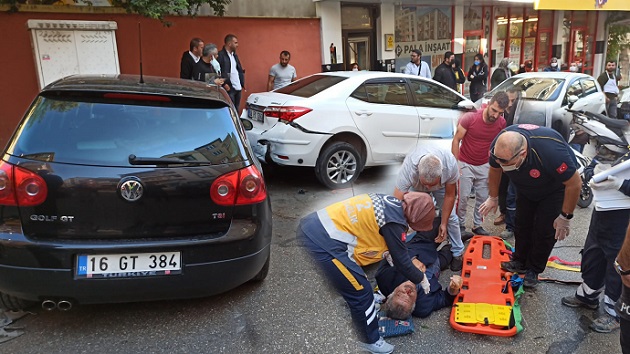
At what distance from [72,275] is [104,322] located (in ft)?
1.78

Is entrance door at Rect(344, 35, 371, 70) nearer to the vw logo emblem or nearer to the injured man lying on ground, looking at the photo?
the injured man lying on ground

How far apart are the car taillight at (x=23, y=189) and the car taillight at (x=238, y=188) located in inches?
35.0

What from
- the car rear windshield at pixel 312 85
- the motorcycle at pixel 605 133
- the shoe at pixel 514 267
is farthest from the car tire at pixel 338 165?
the motorcycle at pixel 605 133

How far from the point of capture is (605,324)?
2.98 meters

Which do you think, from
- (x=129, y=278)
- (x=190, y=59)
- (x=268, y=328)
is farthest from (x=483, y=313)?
(x=190, y=59)

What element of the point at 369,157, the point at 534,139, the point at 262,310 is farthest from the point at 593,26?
the point at 262,310

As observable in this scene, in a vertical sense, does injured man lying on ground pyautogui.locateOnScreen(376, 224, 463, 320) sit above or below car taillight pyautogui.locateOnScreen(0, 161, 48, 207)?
below

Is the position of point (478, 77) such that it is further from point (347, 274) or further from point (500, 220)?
point (347, 274)

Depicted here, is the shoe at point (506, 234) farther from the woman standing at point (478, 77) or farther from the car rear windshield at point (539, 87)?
the woman standing at point (478, 77)

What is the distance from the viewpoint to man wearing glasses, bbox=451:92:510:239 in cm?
440

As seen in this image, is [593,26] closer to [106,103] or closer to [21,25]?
[21,25]

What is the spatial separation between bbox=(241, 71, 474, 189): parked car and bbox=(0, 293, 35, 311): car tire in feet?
10.6

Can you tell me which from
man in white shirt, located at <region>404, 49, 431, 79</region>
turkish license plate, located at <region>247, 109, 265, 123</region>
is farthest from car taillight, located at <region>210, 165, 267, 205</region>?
man in white shirt, located at <region>404, 49, 431, 79</region>

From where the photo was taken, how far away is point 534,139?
3250 mm
